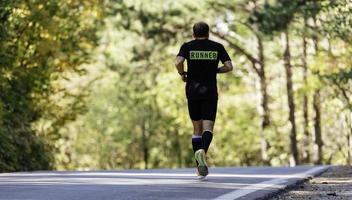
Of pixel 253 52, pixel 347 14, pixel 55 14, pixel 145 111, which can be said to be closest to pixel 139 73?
pixel 253 52

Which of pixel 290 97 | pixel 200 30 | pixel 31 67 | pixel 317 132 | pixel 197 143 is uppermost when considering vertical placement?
pixel 290 97

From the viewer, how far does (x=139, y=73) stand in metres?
36.6

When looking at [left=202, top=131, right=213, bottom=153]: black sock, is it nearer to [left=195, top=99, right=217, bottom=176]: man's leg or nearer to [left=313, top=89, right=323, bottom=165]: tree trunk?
[left=195, top=99, right=217, bottom=176]: man's leg

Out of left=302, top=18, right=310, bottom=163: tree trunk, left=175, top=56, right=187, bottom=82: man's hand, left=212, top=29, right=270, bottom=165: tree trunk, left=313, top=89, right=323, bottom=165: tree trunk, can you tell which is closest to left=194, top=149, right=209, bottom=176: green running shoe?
left=175, top=56, right=187, bottom=82: man's hand

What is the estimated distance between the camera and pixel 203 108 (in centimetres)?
1007

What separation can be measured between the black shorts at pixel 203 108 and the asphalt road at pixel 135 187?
2.66 ft

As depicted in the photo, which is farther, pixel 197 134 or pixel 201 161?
pixel 197 134

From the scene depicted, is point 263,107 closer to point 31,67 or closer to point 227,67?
point 31,67

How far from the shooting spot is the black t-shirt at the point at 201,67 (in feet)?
32.9

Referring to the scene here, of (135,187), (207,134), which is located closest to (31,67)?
(207,134)

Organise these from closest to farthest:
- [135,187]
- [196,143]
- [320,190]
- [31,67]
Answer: [135,187] → [320,190] → [196,143] → [31,67]

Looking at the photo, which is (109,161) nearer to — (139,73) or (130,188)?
(139,73)

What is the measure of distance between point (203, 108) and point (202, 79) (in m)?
0.36

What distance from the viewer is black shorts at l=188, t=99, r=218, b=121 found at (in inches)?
396
